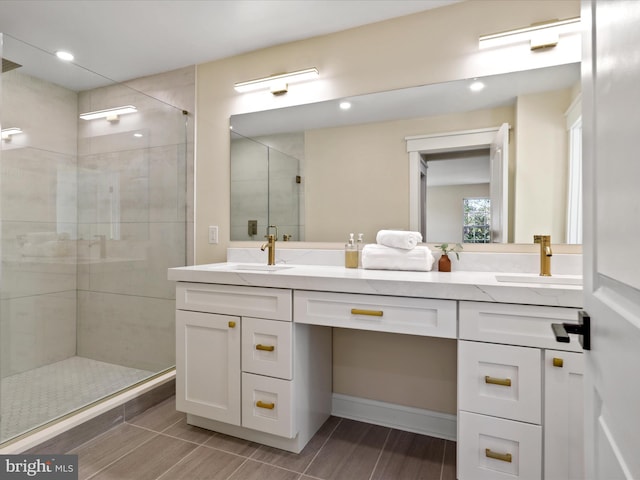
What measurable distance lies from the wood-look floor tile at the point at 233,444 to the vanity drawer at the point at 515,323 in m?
1.15

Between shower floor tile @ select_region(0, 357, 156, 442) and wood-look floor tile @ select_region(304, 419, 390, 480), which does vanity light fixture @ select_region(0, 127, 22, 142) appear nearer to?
shower floor tile @ select_region(0, 357, 156, 442)

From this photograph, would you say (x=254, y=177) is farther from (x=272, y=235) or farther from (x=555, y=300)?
(x=555, y=300)

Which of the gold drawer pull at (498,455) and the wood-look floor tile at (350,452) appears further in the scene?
the wood-look floor tile at (350,452)

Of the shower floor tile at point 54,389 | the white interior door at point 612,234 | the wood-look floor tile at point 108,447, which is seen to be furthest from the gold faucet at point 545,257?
the shower floor tile at point 54,389

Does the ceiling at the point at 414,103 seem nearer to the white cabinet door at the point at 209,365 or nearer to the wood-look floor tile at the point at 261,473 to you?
the white cabinet door at the point at 209,365

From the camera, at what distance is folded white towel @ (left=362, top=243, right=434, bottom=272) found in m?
1.79

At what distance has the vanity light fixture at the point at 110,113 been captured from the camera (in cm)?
229

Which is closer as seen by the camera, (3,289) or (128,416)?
(3,289)

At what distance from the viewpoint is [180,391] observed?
1877 millimetres

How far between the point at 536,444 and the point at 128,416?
2.01 meters

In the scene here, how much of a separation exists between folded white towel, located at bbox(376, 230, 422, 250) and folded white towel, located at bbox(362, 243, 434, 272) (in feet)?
0.07

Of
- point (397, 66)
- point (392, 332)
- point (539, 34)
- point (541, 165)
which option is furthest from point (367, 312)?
point (539, 34)

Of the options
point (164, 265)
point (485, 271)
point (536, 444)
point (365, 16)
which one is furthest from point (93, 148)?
point (536, 444)

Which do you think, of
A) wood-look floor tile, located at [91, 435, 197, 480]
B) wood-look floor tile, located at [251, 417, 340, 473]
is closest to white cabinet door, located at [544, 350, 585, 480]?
wood-look floor tile, located at [251, 417, 340, 473]
